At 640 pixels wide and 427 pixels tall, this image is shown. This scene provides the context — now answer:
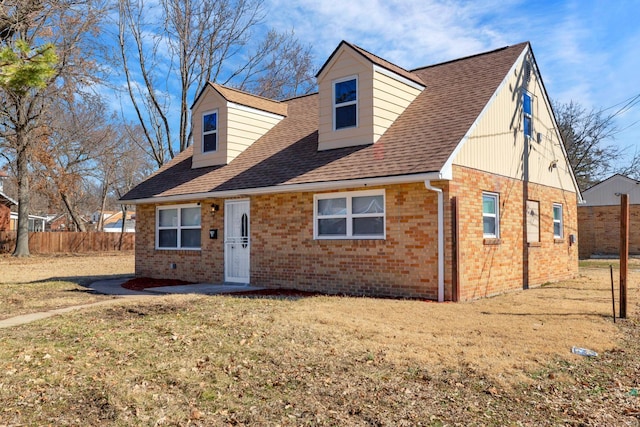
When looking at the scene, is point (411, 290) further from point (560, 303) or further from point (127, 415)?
point (127, 415)

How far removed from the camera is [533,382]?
5277mm

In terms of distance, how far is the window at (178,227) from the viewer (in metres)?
15.7

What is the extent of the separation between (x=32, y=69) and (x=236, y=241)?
20.9 feet

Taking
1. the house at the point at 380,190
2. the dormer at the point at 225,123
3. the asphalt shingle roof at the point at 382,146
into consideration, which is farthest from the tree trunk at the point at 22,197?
the dormer at the point at 225,123

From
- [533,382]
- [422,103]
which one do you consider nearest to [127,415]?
[533,382]

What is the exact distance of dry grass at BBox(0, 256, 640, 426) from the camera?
4.53 meters

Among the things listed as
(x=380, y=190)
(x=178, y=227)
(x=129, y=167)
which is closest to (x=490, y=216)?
(x=380, y=190)

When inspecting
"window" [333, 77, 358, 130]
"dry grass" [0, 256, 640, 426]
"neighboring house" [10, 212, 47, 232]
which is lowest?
"dry grass" [0, 256, 640, 426]

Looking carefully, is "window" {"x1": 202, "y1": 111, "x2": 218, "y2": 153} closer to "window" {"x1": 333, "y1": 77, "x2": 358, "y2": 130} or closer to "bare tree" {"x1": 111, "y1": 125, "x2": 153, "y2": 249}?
"window" {"x1": 333, "y1": 77, "x2": 358, "y2": 130}

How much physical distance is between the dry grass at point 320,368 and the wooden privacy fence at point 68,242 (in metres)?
28.4

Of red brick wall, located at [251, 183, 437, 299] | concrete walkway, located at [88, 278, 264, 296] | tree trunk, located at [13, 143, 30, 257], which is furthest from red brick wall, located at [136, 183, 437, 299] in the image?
tree trunk, located at [13, 143, 30, 257]

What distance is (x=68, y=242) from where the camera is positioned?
35.2 metres

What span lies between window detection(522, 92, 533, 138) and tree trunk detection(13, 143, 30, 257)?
26.0m

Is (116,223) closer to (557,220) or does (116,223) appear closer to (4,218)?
(4,218)
